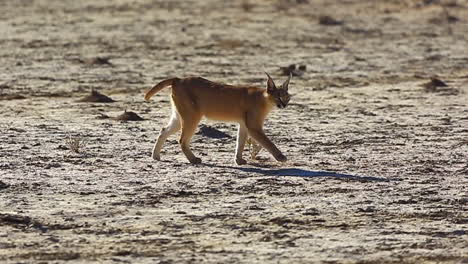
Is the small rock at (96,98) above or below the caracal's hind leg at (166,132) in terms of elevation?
below

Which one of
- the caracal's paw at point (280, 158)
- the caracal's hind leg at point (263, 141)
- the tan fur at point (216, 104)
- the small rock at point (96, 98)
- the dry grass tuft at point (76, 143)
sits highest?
the tan fur at point (216, 104)

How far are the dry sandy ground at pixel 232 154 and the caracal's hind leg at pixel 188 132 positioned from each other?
0.12m

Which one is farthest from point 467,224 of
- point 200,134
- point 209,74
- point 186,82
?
point 209,74

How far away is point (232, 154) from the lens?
1403 cm

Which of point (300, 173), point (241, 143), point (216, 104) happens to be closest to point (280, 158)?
point (300, 173)

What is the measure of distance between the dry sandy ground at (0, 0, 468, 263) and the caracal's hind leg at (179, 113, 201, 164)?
0.39 feet

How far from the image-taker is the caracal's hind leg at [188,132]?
13234 mm

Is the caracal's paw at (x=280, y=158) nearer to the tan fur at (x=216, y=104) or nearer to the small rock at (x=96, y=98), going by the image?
the tan fur at (x=216, y=104)

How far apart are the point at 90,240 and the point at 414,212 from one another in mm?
2814

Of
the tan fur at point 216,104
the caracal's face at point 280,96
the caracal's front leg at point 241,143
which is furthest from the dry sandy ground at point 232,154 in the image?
the caracal's face at point 280,96

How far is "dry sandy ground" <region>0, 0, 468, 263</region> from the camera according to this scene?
33.2ft

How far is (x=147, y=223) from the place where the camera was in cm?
1061

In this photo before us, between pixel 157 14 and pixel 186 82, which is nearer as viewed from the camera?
pixel 186 82

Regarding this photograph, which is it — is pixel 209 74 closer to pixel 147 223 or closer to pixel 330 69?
pixel 330 69
